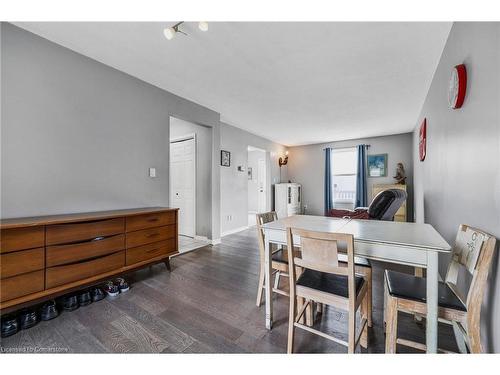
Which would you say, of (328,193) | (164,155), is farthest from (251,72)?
(328,193)

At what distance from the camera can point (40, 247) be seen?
5.22 ft

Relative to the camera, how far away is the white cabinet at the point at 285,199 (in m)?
6.11

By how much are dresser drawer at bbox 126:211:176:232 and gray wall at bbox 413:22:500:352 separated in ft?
8.93

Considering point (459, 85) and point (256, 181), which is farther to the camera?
point (256, 181)

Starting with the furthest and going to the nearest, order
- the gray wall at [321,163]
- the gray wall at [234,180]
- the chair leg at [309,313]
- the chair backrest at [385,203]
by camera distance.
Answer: the gray wall at [321,163]
the gray wall at [234,180]
the chair backrest at [385,203]
the chair leg at [309,313]

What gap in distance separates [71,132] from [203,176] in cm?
208

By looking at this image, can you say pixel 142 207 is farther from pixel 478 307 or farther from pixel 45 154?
pixel 478 307

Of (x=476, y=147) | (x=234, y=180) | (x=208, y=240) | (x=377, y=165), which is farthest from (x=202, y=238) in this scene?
(x=377, y=165)

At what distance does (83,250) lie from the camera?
1823mm

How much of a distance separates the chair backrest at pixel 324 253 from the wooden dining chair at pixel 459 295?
255 mm

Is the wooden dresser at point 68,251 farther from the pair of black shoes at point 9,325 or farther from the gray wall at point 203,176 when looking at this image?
the gray wall at point 203,176

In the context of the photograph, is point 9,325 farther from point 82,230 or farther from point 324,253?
point 324,253

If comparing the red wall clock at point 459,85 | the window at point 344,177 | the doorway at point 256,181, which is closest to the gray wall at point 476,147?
the red wall clock at point 459,85

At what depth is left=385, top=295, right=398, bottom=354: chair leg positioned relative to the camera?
1107mm
